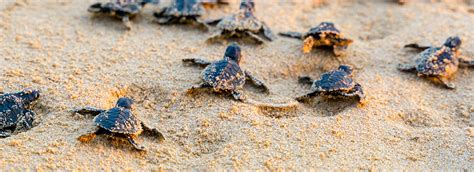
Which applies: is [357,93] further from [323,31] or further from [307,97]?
[323,31]

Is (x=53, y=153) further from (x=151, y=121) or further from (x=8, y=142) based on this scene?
(x=151, y=121)

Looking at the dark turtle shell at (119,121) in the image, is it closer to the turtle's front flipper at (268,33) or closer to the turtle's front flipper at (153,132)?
the turtle's front flipper at (153,132)

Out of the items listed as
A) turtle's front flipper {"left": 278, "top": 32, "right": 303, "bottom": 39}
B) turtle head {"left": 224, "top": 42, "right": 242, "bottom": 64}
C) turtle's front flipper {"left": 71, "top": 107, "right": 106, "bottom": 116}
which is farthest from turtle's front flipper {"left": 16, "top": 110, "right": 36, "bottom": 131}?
turtle's front flipper {"left": 278, "top": 32, "right": 303, "bottom": 39}

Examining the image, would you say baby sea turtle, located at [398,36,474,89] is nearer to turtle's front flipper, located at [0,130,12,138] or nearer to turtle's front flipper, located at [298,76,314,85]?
turtle's front flipper, located at [298,76,314,85]

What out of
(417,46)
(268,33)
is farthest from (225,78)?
(417,46)

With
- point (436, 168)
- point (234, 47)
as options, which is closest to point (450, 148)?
point (436, 168)

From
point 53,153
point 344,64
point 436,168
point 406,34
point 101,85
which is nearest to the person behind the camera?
point 53,153

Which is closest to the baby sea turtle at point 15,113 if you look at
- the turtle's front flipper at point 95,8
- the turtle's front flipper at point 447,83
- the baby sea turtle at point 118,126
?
the baby sea turtle at point 118,126
